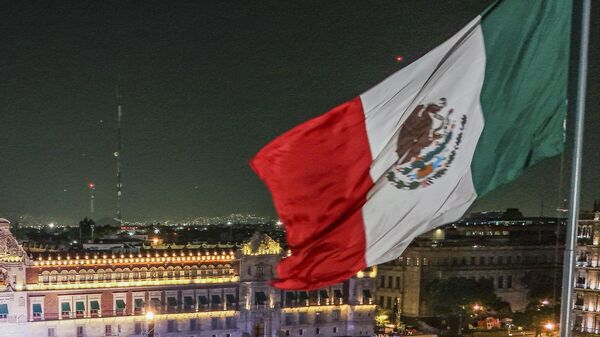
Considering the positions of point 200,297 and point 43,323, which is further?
point 200,297

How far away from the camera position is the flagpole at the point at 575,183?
5410mm

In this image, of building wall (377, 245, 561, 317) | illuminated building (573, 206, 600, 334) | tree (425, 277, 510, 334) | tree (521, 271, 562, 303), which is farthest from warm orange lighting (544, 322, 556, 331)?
building wall (377, 245, 561, 317)

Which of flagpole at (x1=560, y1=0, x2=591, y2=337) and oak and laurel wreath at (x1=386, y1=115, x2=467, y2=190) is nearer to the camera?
flagpole at (x1=560, y1=0, x2=591, y2=337)

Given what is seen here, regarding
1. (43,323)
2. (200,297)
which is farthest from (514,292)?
(43,323)

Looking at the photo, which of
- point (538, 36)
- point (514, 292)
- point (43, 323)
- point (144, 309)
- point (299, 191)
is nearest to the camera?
point (538, 36)

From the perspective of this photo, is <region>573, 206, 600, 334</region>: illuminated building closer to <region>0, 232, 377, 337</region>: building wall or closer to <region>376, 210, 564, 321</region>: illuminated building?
<region>376, 210, 564, 321</region>: illuminated building

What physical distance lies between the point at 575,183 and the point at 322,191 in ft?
7.30

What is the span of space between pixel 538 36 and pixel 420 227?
205 cm

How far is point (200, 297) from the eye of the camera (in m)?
50.4

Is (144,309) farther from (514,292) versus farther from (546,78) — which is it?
(546,78)

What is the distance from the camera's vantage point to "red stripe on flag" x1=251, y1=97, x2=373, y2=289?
627 centimetres

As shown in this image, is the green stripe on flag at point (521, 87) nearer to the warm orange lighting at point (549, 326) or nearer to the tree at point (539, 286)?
the warm orange lighting at point (549, 326)

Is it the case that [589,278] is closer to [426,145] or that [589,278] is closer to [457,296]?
Result: [457,296]

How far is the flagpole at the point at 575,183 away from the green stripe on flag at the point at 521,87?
47 centimetres
